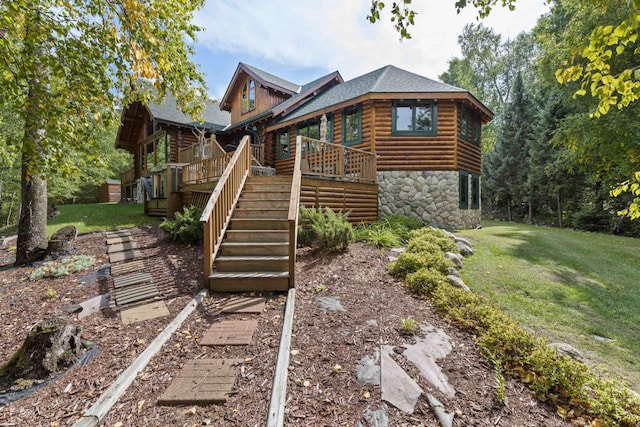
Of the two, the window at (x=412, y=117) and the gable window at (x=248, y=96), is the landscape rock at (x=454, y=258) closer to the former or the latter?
the window at (x=412, y=117)

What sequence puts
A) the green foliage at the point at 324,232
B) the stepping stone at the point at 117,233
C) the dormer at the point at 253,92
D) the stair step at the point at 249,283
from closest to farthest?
the stair step at the point at 249,283 → the green foliage at the point at 324,232 → the stepping stone at the point at 117,233 → the dormer at the point at 253,92

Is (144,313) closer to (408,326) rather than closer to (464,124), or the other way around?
(408,326)

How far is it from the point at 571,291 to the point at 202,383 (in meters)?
6.07

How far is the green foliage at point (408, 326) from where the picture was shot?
10.6 feet

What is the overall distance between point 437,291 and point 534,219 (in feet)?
68.6

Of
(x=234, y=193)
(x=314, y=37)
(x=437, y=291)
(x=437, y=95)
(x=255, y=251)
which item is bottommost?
(x=437, y=291)

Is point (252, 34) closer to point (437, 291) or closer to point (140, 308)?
point (140, 308)

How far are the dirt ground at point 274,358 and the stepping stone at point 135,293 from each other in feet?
0.64

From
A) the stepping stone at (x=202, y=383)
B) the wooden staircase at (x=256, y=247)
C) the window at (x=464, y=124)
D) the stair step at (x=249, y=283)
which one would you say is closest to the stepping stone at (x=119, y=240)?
the wooden staircase at (x=256, y=247)

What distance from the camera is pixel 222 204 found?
5.21m

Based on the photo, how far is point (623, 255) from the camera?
7.81 m

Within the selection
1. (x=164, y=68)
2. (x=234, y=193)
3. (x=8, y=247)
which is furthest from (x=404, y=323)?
(x=8, y=247)

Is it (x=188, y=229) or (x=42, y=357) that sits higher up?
(x=188, y=229)

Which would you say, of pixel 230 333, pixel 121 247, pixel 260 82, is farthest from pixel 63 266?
pixel 260 82
